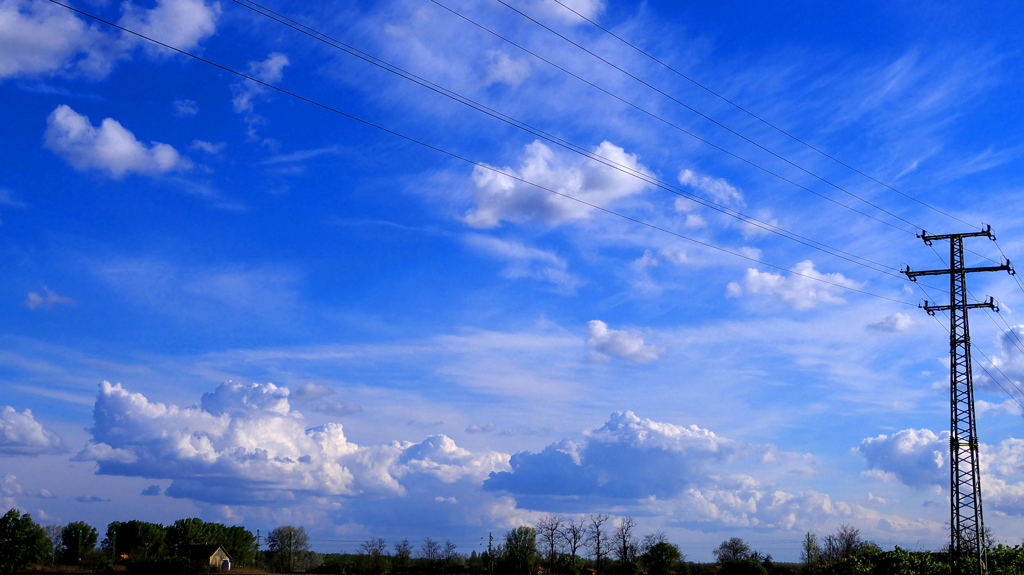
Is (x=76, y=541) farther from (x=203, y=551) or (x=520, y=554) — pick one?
(x=520, y=554)

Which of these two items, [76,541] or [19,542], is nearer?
[19,542]

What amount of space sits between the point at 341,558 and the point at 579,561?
152ft

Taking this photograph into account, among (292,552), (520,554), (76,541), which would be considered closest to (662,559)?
(520,554)

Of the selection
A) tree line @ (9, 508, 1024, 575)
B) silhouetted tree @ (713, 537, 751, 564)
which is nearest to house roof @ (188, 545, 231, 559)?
tree line @ (9, 508, 1024, 575)

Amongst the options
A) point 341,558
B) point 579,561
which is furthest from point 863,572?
point 341,558

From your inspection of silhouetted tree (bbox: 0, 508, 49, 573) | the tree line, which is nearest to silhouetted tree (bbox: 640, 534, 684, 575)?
the tree line

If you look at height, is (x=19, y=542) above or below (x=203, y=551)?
above

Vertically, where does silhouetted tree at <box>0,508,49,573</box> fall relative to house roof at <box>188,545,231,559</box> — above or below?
above

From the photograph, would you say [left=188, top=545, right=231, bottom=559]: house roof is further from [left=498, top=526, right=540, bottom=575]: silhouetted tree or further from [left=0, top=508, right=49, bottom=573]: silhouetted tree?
[left=498, top=526, right=540, bottom=575]: silhouetted tree

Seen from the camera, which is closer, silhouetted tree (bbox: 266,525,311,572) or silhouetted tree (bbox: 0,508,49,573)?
silhouetted tree (bbox: 0,508,49,573)

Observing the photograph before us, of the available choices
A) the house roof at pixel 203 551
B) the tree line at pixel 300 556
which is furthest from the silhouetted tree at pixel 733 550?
the house roof at pixel 203 551

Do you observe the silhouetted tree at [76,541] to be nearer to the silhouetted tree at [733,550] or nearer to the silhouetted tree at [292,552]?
the silhouetted tree at [292,552]

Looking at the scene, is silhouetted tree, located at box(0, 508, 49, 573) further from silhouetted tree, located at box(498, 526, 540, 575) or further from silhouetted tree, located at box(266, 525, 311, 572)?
silhouetted tree, located at box(498, 526, 540, 575)

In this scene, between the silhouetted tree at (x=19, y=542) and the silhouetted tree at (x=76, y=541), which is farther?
the silhouetted tree at (x=76, y=541)
